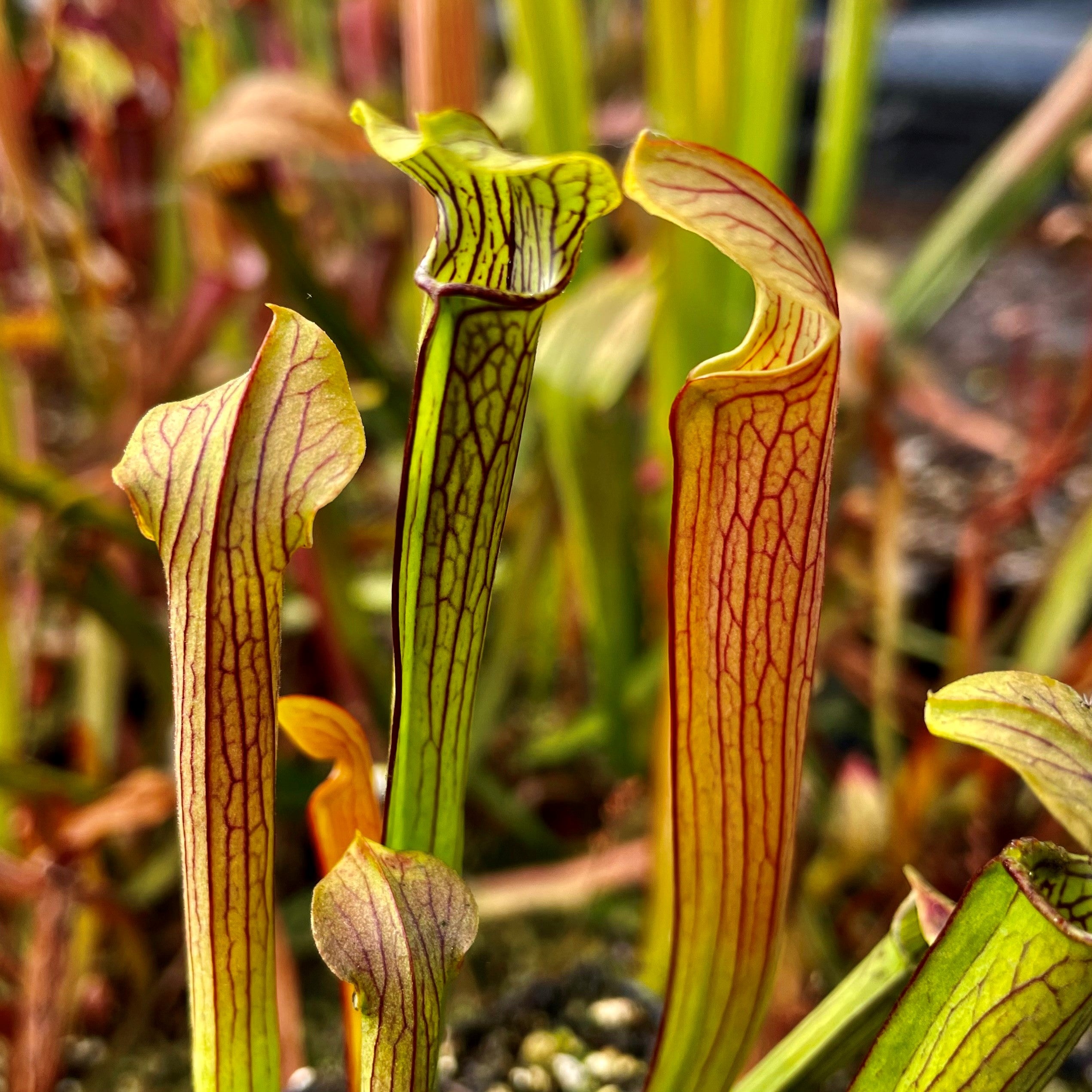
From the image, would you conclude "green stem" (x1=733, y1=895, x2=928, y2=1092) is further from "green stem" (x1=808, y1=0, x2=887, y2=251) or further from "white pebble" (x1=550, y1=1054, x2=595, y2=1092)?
"green stem" (x1=808, y1=0, x2=887, y2=251)

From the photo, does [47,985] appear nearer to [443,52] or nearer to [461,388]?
[461,388]

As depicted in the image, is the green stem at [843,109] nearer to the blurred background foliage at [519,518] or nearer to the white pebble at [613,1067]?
the blurred background foliage at [519,518]

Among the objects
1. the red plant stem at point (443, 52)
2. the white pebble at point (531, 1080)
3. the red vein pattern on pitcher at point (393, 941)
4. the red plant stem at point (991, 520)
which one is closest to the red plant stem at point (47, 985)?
the white pebble at point (531, 1080)

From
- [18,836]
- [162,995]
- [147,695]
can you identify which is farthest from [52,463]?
[162,995]

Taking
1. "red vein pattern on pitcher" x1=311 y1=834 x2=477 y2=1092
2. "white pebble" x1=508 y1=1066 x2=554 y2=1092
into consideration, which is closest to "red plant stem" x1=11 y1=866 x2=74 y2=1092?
"white pebble" x1=508 y1=1066 x2=554 y2=1092

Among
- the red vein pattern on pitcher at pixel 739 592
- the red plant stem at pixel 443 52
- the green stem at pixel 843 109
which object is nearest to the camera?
the red vein pattern on pitcher at pixel 739 592

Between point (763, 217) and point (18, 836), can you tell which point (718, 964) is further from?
point (18, 836)
